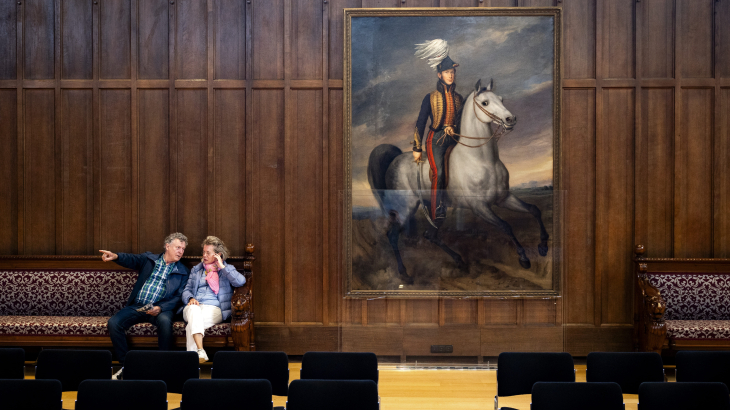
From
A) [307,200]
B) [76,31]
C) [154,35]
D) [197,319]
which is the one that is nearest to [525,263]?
[307,200]

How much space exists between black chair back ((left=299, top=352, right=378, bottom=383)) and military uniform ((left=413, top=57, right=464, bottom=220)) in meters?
2.62

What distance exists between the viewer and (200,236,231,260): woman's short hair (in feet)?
17.1

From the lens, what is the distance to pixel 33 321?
16.6ft

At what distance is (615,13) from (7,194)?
6961 millimetres

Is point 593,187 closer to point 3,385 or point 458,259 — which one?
point 458,259

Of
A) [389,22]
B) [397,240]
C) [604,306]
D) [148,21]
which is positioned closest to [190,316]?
[397,240]

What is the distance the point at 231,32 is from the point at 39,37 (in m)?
2.15

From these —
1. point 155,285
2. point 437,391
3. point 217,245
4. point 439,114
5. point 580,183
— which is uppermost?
point 439,114

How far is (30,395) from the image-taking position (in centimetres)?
275

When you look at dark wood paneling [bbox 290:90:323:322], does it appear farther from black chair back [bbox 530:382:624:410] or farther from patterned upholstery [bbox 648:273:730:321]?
patterned upholstery [bbox 648:273:730:321]

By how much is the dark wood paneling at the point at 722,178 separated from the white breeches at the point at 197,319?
208 inches

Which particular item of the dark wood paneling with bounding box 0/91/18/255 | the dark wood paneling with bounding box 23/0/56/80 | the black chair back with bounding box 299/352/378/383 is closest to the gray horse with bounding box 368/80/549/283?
the black chair back with bounding box 299/352/378/383

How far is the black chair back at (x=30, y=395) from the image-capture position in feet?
8.98

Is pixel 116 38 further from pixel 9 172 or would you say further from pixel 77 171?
pixel 9 172
